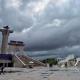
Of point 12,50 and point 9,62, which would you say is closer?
point 9,62

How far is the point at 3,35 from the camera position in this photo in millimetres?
108250

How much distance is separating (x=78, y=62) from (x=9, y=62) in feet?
131

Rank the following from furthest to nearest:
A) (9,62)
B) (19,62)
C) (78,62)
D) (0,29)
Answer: (78,62) → (0,29) → (9,62) → (19,62)

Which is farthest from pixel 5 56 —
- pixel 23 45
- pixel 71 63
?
pixel 71 63

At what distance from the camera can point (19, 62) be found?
80.5 meters

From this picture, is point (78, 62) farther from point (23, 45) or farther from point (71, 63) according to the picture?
point (23, 45)

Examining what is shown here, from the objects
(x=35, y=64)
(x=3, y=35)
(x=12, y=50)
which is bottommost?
(x=35, y=64)

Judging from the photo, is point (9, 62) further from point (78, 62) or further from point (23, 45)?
point (78, 62)

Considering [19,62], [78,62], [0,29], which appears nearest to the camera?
[19,62]

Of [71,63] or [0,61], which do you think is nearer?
[0,61]

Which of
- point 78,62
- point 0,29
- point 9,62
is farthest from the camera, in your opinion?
point 78,62

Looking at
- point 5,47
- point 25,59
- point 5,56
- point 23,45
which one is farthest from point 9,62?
point 23,45

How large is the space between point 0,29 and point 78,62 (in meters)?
41.0

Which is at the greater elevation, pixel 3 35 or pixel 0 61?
pixel 3 35
